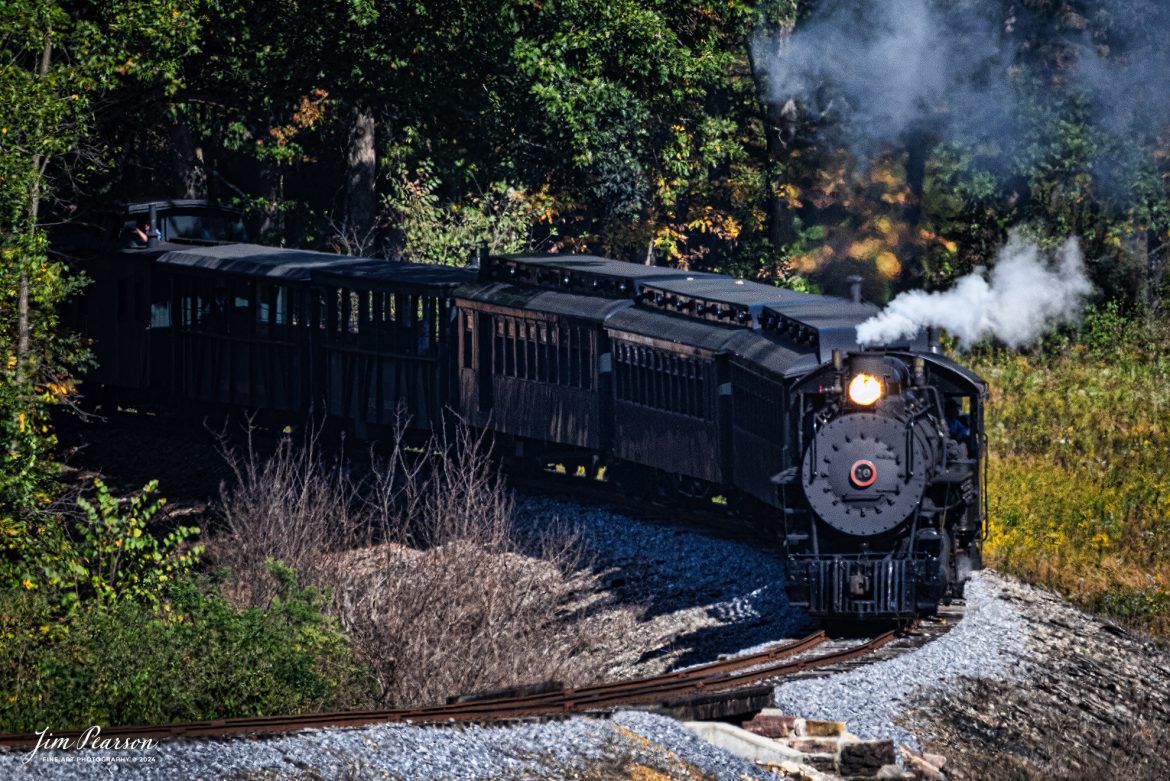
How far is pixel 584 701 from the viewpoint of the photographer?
46.8 ft

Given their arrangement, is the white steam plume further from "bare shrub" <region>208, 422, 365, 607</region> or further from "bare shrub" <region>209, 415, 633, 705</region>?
"bare shrub" <region>208, 422, 365, 607</region>

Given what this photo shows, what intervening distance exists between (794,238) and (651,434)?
2746 cm

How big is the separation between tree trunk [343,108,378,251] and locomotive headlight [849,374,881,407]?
21.0 metres

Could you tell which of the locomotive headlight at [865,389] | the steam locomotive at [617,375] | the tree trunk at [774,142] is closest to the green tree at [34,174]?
the steam locomotive at [617,375]

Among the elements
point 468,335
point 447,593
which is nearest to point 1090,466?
point 468,335

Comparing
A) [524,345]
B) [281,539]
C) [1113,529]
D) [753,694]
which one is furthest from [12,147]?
[1113,529]

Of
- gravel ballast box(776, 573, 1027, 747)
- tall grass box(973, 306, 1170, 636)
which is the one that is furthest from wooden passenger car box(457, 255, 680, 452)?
gravel ballast box(776, 573, 1027, 747)

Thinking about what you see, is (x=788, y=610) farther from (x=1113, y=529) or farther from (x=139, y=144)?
(x=139, y=144)

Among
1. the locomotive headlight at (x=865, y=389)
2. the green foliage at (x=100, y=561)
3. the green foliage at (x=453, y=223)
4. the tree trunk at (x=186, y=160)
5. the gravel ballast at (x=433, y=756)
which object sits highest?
the tree trunk at (x=186, y=160)

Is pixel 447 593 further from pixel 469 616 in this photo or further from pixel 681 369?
pixel 681 369

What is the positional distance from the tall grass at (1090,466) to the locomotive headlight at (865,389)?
4224 mm

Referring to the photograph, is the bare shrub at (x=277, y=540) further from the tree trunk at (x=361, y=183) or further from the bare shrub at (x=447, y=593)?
the tree trunk at (x=361, y=183)

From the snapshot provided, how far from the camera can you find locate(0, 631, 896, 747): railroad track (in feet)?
40.8

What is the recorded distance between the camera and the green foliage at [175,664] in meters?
14.0
